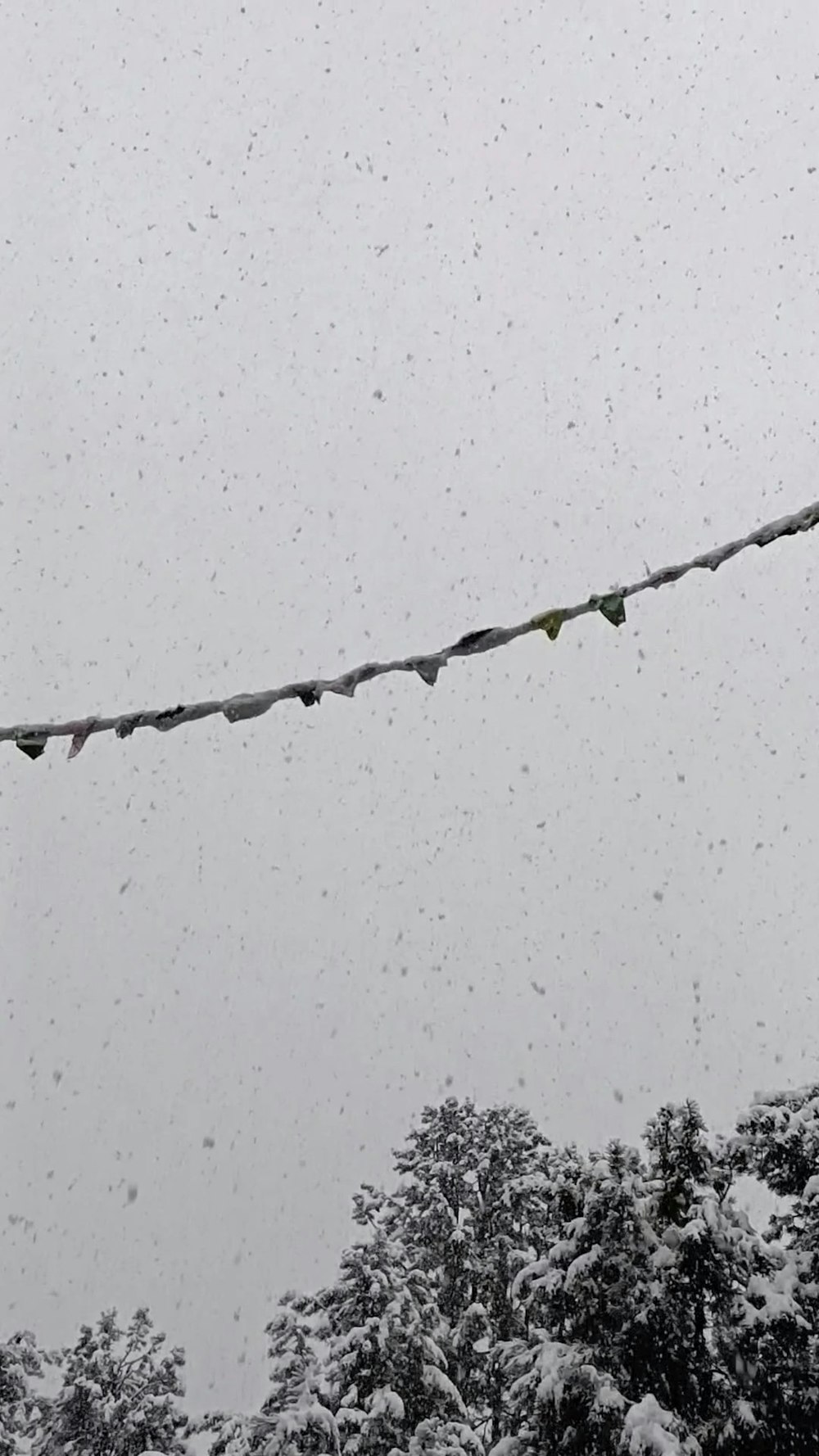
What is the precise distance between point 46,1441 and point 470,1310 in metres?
6.36

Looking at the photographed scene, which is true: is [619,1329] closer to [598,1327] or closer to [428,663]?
[598,1327]

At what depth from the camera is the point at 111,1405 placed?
16.1 m

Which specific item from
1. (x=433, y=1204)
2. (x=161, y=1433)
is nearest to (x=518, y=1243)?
(x=433, y=1204)

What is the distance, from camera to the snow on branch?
2.73 m

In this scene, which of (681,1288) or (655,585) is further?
(681,1288)

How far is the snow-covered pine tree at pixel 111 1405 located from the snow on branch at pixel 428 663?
52.9ft

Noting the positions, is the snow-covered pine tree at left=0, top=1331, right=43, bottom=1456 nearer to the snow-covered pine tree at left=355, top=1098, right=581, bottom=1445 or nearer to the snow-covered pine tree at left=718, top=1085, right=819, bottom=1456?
the snow-covered pine tree at left=355, top=1098, right=581, bottom=1445

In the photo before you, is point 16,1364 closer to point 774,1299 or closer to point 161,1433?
point 161,1433

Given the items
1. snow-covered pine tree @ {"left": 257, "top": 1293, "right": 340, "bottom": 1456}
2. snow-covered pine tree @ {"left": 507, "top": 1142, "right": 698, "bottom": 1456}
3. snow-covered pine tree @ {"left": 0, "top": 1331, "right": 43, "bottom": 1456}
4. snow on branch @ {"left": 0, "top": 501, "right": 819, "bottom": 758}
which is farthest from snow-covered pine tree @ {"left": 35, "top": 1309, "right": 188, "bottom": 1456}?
snow on branch @ {"left": 0, "top": 501, "right": 819, "bottom": 758}

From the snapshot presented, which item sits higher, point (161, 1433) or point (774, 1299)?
point (774, 1299)

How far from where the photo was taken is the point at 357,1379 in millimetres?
12273

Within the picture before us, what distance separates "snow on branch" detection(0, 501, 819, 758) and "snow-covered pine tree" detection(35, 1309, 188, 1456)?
16.1m

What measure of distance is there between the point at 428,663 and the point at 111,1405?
55.8 ft

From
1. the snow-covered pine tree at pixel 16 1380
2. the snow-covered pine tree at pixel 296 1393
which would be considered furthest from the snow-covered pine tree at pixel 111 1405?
the snow-covered pine tree at pixel 296 1393
